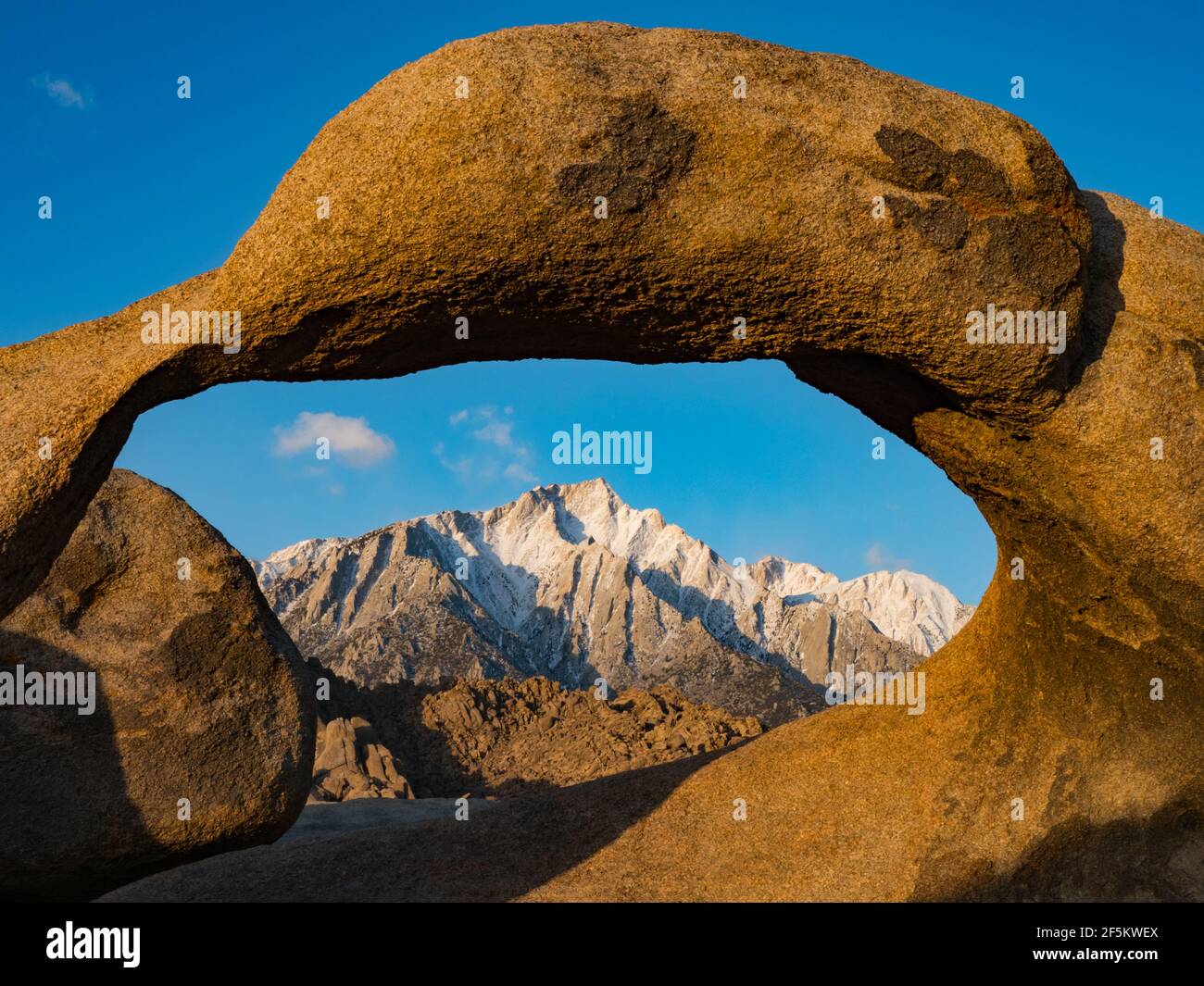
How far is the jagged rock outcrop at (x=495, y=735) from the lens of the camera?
20.5 meters

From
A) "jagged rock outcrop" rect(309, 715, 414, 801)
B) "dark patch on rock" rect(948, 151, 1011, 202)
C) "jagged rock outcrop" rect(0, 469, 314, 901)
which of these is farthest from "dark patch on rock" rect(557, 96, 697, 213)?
"jagged rock outcrop" rect(309, 715, 414, 801)

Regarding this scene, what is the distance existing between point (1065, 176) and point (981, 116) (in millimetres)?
624

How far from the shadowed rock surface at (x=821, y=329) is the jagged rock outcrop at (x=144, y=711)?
1423 mm

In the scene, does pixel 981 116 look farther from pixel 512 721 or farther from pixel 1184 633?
pixel 512 721

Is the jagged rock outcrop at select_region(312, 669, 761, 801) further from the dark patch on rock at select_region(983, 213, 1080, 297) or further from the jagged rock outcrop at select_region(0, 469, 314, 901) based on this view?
the dark patch on rock at select_region(983, 213, 1080, 297)

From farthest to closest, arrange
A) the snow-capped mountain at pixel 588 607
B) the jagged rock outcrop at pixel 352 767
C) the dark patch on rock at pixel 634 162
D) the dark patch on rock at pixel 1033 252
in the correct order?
the snow-capped mountain at pixel 588 607
the jagged rock outcrop at pixel 352 767
the dark patch on rock at pixel 1033 252
the dark patch on rock at pixel 634 162

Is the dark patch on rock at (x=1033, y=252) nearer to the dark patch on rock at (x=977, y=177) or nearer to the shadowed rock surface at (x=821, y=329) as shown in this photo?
the shadowed rock surface at (x=821, y=329)

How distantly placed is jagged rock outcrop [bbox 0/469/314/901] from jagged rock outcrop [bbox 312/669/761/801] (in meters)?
12.3

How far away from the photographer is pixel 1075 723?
764cm

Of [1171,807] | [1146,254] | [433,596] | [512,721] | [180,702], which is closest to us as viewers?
[1146,254]

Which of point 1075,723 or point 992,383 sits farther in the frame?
point 1075,723

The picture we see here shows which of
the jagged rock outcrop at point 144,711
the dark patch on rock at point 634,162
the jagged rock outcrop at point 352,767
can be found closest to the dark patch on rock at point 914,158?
the dark patch on rock at point 634,162

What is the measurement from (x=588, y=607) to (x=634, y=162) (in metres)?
73.7
